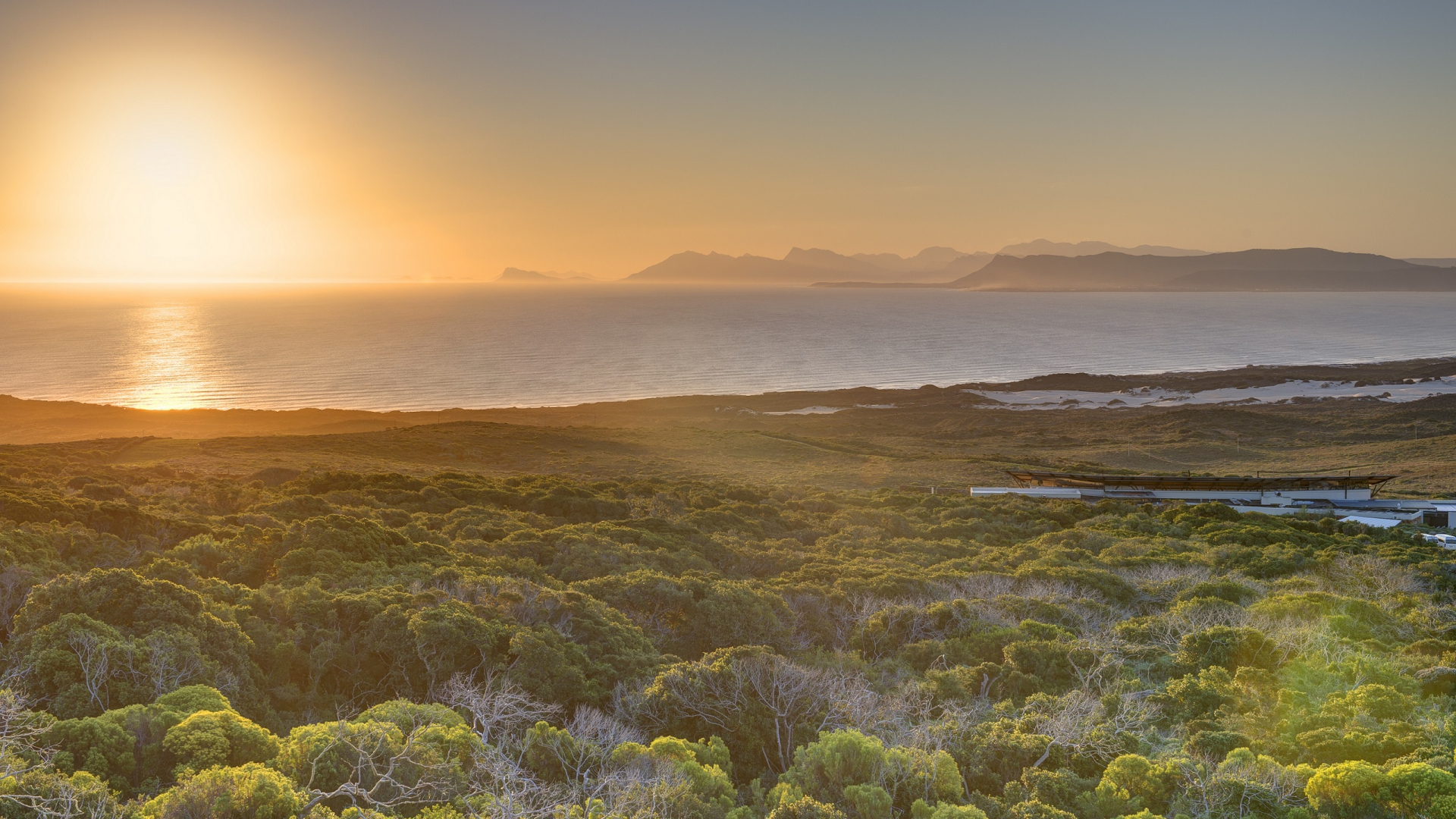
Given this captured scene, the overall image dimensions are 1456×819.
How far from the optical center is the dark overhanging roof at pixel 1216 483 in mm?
25000

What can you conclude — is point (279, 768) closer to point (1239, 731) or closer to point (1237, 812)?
point (1237, 812)

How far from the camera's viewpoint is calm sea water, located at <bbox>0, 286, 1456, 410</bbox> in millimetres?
69312

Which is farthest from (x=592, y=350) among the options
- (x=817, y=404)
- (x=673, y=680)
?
(x=673, y=680)

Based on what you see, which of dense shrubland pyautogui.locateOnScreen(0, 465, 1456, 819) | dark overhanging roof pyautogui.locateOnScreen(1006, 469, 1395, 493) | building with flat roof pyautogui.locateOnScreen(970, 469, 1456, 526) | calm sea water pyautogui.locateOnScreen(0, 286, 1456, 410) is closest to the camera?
dense shrubland pyautogui.locateOnScreen(0, 465, 1456, 819)

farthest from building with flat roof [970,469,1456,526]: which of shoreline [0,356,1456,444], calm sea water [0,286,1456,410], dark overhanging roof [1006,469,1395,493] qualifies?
calm sea water [0,286,1456,410]

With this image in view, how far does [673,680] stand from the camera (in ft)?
25.4

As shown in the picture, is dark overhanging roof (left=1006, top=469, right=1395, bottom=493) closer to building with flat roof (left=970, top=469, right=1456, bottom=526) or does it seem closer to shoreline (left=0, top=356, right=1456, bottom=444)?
building with flat roof (left=970, top=469, right=1456, bottom=526)

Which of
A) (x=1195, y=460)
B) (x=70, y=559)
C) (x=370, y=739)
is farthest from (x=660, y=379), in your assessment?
(x=370, y=739)

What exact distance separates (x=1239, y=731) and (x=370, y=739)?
25.2ft

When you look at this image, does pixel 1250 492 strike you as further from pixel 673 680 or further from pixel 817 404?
pixel 817 404

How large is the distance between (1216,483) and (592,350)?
80.8 m

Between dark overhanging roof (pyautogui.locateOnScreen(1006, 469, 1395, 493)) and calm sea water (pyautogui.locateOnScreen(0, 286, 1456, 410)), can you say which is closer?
dark overhanging roof (pyautogui.locateOnScreen(1006, 469, 1395, 493))

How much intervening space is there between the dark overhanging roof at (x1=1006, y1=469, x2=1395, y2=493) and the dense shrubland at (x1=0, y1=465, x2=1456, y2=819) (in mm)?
11536

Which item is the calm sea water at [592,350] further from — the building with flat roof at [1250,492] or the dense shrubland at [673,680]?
the dense shrubland at [673,680]
